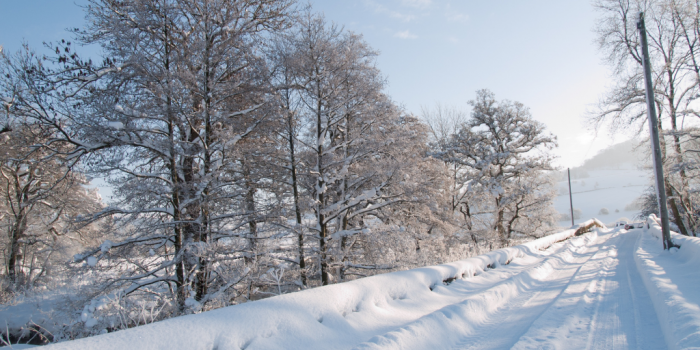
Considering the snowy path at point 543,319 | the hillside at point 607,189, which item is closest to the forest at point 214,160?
the snowy path at point 543,319

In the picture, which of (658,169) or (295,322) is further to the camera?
(658,169)

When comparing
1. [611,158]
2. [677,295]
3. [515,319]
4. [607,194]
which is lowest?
[607,194]

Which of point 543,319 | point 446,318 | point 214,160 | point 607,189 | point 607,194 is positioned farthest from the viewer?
point 607,189

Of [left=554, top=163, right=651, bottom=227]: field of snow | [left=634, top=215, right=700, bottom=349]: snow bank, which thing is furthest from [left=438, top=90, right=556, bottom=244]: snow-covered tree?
[left=554, top=163, right=651, bottom=227]: field of snow

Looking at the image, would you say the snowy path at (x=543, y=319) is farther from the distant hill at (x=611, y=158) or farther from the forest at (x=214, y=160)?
the distant hill at (x=611, y=158)

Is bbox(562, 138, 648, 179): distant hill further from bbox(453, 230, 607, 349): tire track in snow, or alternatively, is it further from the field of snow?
bbox(453, 230, 607, 349): tire track in snow

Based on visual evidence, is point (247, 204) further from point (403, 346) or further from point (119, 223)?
point (403, 346)

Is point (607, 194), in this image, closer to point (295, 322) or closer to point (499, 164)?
point (499, 164)

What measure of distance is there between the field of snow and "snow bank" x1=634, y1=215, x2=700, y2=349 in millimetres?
58170

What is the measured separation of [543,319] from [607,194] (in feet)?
363

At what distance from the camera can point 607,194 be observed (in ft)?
295

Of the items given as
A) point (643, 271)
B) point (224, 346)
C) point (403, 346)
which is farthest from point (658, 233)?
point (224, 346)

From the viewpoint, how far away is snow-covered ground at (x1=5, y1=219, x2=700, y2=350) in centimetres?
294

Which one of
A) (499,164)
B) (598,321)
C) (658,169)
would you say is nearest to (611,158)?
(499,164)
